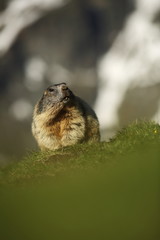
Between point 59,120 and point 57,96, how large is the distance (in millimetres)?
535

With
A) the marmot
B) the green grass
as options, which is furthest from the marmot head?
the green grass

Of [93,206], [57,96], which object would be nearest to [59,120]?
[57,96]

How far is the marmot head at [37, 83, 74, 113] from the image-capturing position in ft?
28.7

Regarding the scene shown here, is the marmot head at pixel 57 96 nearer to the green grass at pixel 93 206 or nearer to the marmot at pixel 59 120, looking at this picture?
the marmot at pixel 59 120

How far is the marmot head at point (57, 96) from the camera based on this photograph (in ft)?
28.7

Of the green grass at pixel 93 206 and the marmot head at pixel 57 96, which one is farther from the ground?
the marmot head at pixel 57 96

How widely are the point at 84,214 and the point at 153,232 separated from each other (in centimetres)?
33

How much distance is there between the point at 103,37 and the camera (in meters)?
7.25

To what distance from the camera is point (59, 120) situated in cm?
904

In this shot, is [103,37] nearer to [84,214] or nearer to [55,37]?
[55,37]

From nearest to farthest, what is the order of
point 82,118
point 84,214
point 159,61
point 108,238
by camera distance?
point 108,238, point 84,214, point 159,61, point 82,118

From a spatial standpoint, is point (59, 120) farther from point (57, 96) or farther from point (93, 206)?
point (93, 206)

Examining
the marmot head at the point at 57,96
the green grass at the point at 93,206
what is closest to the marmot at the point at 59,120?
the marmot head at the point at 57,96

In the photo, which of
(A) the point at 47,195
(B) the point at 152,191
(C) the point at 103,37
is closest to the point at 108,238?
(B) the point at 152,191
